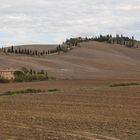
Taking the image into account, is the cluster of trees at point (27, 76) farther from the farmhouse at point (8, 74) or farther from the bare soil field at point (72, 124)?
the bare soil field at point (72, 124)

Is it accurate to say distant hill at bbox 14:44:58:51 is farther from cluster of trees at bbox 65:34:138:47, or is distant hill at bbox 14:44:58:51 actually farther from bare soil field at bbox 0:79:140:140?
bare soil field at bbox 0:79:140:140

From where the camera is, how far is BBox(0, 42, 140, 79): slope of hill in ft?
334

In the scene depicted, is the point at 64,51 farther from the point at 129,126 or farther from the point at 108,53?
the point at 129,126

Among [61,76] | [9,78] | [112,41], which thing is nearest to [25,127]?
[9,78]

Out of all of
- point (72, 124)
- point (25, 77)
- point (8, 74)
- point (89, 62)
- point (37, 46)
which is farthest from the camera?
point (37, 46)

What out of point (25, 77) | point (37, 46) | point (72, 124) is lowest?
point (25, 77)

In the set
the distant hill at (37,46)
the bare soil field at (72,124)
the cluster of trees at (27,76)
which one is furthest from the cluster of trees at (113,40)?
the bare soil field at (72,124)

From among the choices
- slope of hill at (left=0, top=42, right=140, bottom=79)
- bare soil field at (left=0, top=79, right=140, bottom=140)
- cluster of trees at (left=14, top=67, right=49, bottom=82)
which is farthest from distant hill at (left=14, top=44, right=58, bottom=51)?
bare soil field at (left=0, top=79, right=140, bottom=140)

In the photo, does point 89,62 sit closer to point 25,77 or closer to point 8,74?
point 8,74

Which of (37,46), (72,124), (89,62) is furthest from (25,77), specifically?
(37,46)

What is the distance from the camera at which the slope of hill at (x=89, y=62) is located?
102 meters

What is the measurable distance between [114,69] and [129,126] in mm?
97211

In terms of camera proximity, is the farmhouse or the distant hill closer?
the farmhouse

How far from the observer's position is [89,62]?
12388 cm
